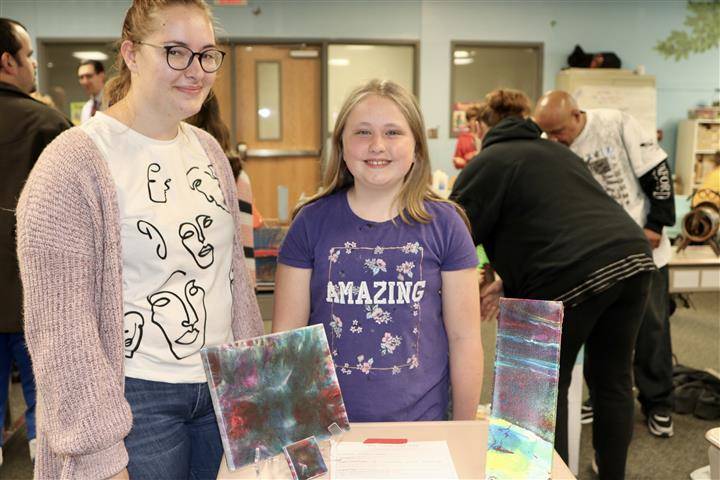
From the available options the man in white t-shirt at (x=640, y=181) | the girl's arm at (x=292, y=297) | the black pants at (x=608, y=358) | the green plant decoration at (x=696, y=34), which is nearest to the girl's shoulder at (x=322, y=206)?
the girl's arm at (x=292, y=297)

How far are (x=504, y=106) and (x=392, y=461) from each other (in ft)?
4.97

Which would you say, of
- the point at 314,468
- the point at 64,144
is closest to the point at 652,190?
the point at 314,468

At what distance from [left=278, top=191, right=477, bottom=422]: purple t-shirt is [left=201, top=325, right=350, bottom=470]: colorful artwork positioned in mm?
225

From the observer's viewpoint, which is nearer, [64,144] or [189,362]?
[64,144]

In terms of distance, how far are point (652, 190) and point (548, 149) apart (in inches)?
→ 43.2

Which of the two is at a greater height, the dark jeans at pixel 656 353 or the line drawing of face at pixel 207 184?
the line drawing of face at pixel 207 184

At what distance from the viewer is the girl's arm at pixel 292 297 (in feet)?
4.45

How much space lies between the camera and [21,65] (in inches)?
85.1

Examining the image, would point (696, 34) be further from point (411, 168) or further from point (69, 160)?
point (69, 160)

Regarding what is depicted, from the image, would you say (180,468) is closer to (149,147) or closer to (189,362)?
(189,362)

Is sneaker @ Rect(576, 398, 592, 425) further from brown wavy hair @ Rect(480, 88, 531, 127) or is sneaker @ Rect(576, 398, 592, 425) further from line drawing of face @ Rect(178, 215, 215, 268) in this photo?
line drawing of face @ Rect(178, 215, 215, 268)

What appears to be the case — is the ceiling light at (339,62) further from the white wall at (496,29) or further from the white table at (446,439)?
the white table at (446,439)

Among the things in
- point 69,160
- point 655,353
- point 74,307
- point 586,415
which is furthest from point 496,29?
point 74,307

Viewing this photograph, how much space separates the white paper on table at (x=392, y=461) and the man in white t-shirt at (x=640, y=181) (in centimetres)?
184
